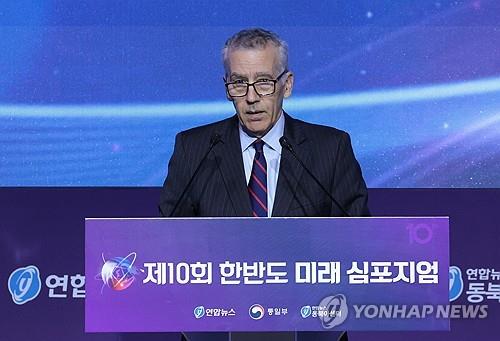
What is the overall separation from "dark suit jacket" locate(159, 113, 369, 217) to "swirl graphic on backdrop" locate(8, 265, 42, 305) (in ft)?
4.60

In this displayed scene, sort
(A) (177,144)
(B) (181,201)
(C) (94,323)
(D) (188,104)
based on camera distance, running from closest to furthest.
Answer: (C) (94,323) → (B) (181,201) → (A) (177,144) → (D) (188,104)

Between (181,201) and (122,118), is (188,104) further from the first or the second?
(181,201)

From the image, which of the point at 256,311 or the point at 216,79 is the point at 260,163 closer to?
the point at 256,311

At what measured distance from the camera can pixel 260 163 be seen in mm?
2078

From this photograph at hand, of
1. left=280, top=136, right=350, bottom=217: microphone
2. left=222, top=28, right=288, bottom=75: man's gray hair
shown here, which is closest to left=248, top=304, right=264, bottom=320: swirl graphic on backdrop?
left=280, top=136, right=350, bottom=217: microphone

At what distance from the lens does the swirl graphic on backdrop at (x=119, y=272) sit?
1754mm

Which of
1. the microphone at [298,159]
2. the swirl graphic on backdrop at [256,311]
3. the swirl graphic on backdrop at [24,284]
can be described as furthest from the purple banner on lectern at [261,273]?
the swirl graphic on backdrop at [24,284]

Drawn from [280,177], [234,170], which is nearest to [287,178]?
[280,177]

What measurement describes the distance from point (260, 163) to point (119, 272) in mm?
462

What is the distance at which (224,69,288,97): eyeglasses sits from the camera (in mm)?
1996

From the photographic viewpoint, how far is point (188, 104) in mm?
3314

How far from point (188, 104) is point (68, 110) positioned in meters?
0.42

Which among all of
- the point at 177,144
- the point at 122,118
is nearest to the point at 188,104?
the point at 122,118

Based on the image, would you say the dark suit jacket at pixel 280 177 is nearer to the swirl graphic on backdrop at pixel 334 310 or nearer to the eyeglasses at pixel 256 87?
the eyeglasses at pixel 256 87
